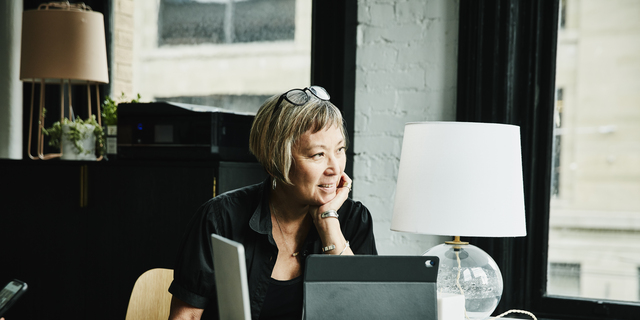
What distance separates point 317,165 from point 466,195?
0.38 m

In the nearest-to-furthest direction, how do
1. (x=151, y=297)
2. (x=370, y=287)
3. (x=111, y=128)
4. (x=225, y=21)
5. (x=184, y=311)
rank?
(x=370, y=287) < (x=184, y=311) < (x=151, y=297) < (x=111, y=128) < (x=225, y=21)

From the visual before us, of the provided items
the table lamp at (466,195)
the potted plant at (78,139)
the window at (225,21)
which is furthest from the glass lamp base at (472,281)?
the potted plant at (78,139)

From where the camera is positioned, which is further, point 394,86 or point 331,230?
point 394,86

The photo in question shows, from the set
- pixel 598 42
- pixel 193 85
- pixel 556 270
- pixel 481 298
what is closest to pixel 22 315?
pixel 193 85

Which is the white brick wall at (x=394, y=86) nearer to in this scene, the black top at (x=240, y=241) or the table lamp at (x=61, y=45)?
the black top at (x=240, y=241)

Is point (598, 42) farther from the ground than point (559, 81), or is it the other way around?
point (598, 42)

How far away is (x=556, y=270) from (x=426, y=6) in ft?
3.54

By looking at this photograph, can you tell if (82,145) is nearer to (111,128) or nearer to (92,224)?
(111,128)

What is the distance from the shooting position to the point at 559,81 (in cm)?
225

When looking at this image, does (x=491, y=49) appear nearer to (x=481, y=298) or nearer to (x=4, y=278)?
(x=481, y=298)

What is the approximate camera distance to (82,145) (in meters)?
2.67

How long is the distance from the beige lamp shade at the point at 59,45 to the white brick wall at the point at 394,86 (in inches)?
46.2

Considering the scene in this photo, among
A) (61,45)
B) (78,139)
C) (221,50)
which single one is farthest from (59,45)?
(221,50)

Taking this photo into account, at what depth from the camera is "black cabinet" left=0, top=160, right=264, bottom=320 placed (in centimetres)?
232
